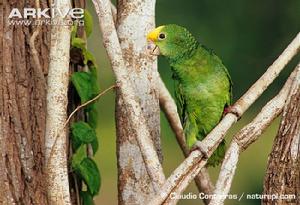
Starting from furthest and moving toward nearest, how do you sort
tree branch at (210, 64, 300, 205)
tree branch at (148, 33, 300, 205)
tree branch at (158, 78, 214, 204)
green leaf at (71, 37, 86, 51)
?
tree branch at (158, 78, 214, 204)
green leaf at (71, 37, 86, 51)
tree branch at (210, 64, 300, 205)
tree branch at (148, 33, 300, 205)

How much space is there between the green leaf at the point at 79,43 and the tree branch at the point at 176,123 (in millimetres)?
671

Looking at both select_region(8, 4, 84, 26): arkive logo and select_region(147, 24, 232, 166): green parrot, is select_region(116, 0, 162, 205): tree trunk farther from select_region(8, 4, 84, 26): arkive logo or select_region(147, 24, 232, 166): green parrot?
select_region(8, 4, 84, 26): arkive logo

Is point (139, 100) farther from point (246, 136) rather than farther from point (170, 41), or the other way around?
point (246, 136)

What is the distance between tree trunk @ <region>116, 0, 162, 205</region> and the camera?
330 cm

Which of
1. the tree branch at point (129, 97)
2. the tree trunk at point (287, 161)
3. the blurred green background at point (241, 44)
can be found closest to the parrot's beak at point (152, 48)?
the tree branch at point (129, 97)

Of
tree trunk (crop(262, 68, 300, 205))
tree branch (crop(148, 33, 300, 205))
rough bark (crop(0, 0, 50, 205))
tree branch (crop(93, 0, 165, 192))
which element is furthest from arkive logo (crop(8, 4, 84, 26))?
tree trunk (crop(262, 68, 300, 205))

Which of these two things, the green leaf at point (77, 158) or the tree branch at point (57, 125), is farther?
the green leaf at point (77, 158)

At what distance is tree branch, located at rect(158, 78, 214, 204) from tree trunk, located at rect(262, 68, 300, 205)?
844 millimetres

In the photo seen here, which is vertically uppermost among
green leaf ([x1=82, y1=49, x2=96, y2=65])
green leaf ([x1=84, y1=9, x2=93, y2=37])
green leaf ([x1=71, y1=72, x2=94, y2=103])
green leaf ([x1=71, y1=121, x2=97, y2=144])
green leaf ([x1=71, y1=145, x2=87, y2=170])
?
green leaf ([x1=84, y1=9, x2=93, y2=37])

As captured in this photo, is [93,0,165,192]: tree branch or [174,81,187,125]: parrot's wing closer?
[93,0,165,192]: tree branch

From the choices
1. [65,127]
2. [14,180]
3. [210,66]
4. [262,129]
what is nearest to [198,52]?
[210,66]

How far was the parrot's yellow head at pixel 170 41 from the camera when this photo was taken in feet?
10.7

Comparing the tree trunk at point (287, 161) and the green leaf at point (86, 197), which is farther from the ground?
the tree trunk at point (287, 161)

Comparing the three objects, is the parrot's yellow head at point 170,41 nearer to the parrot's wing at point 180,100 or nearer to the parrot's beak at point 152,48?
the parrot's beak at point 152,48
